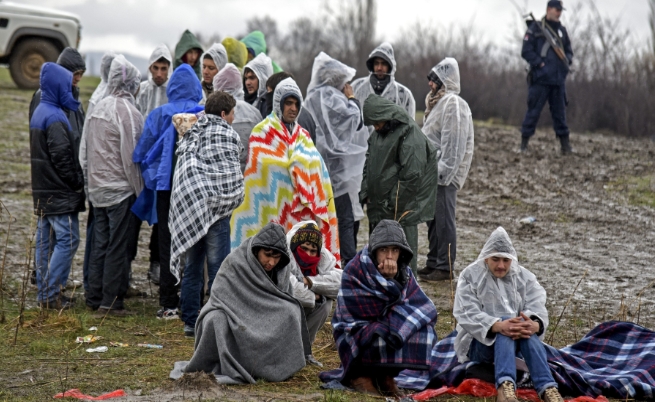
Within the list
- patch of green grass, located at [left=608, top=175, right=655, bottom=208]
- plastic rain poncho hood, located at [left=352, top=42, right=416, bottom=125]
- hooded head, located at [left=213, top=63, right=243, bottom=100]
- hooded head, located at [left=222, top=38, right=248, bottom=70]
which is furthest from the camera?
patch of green grass, located at [left=608, top=175, right=655, bottom=208]

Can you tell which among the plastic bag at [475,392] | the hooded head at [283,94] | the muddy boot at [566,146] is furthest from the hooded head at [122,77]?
the muddy boot at [566,146]

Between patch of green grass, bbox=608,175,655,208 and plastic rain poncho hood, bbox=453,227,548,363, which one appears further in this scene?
patch of green grass, bbox=608,175,655,208

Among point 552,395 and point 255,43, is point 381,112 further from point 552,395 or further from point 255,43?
point 255,43

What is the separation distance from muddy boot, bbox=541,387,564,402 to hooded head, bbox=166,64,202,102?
3.61 metres

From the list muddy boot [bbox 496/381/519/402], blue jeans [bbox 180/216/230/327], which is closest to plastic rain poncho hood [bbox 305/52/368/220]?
blue jeans [bbox 180/216/230/327]

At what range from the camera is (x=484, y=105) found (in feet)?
63.2

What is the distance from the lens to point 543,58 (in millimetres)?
12680

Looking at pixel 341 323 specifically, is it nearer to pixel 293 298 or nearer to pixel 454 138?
pixel 293 298

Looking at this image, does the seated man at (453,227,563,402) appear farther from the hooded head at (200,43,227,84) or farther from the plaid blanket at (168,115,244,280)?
the hooded head at (200,43,227,84)

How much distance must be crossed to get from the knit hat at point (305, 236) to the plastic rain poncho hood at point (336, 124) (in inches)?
80.4

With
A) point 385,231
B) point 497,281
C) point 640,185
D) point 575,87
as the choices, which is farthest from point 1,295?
point 575,87

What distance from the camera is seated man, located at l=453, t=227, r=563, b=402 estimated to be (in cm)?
507

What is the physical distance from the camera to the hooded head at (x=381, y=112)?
23.6 ft

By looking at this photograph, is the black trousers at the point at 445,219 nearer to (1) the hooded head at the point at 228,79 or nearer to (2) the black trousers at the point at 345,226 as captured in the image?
(2) the black trousers at the point at 345,226
